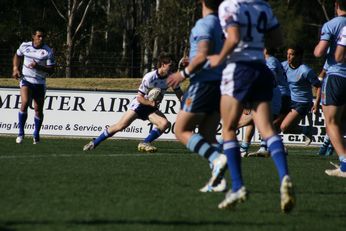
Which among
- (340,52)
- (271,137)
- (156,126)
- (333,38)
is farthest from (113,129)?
(271,137)

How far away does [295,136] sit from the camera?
71.8 feet

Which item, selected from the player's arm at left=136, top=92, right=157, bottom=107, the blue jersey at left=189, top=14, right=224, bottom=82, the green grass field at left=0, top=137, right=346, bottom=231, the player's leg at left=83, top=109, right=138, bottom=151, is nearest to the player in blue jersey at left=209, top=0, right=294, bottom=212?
the green grass field at left=0, top=137, right=346, bottom=231

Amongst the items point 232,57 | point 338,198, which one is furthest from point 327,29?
point 232,57

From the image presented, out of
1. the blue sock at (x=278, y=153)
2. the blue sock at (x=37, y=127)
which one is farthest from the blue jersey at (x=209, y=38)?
the blue sock at (x=37, y=127)

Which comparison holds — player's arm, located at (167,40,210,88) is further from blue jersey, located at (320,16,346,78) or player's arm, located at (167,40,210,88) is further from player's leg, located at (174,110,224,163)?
blue jersey, located at (320,16,346,78)

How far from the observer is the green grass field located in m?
7.46

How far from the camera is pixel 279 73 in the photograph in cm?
1616

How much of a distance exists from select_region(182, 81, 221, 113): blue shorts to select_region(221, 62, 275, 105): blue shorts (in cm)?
91

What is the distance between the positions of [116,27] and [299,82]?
38.8 metres

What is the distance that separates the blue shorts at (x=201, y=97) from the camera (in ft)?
29.9

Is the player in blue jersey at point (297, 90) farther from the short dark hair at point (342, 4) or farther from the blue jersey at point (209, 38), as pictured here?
the blue jersey at point (209, 38)

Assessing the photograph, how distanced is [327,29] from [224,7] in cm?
350

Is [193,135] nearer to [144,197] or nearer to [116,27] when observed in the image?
[144,197]

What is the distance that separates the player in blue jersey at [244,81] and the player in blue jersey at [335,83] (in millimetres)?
3153
